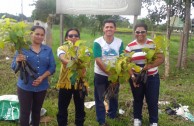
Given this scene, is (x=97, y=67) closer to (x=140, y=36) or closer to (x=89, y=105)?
(x=140, y=36)

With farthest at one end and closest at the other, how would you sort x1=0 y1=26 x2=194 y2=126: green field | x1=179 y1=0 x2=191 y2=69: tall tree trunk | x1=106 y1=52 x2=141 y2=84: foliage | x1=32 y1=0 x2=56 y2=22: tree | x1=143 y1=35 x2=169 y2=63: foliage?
x1=32 y1=0 x2=56 y2=22: tree → x1=179 y1=0 x2=191 y2=69: tall tree trunk → x1=0 y1=26 x2=194 y2=126: green field → x1=143 y1=35 x2=169 y2=63: foliage → x1=106 y1=52 x2=141 y2=84: foliage

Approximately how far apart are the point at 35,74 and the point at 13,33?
566 millimetres

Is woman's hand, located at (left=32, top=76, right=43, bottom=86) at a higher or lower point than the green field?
higher

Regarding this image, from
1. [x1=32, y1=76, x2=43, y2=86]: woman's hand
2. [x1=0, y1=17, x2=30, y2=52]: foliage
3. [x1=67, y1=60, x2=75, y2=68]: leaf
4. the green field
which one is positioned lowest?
the green field

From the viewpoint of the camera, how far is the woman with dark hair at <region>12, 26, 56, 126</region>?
3.46 m

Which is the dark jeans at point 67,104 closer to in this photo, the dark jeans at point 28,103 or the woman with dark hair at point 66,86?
the woman with dark hair at point 66,86

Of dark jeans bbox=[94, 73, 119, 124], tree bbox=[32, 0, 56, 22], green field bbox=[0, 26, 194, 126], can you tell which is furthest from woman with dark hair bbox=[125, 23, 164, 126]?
tree bbox=[32, 0, 56, 22]

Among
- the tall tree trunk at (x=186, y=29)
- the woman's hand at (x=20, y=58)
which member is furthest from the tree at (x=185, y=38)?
the woman's hand at (x=20, y=58)

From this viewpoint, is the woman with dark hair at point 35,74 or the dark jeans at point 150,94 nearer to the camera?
the woman with dark hair at point 35,74

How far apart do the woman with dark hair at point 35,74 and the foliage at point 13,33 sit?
5.6 inches

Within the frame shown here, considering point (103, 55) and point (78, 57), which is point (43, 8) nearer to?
point (103, 55)

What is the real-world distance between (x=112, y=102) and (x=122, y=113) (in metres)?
0.51

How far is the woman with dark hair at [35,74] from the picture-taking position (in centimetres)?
346

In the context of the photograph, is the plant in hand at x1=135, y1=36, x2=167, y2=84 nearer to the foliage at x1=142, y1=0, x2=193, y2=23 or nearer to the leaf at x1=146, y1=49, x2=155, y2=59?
the leaf at x1=146, y1=49, x2=155, y2=59
